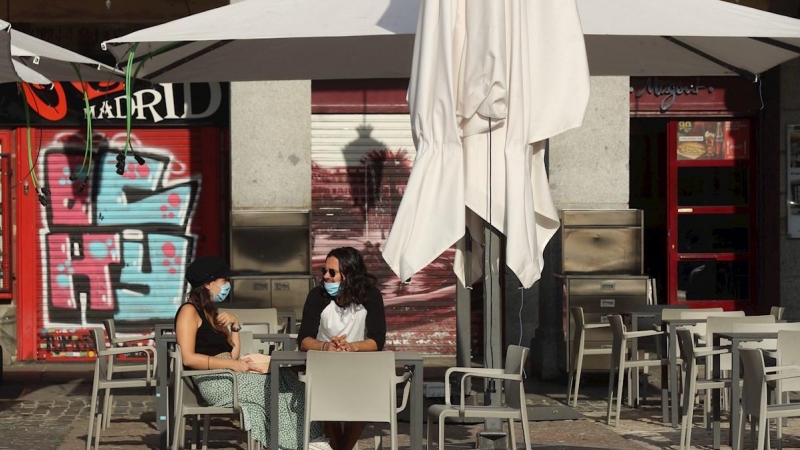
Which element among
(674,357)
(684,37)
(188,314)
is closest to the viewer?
(188,314)

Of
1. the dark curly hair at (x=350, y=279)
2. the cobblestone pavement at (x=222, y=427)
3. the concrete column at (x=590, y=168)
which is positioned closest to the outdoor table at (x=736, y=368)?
the cobblestone pavement at (x=222, y=427)

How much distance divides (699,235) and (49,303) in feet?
25.0

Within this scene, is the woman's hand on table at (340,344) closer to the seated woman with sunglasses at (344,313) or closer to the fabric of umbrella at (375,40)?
the seated woman with sunglasses at (344,313)

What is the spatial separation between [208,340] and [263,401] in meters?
0.73

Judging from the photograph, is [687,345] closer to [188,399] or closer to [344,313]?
[344,313]

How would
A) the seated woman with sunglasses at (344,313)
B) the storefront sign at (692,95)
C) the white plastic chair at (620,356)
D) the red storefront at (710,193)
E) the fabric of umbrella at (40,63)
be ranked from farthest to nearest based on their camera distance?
the red storefront at (710,193), the storefront sign at (692,95), the white plastic chair at (620,356), the fabric of umbrella at (40,63), the seated woman with sunglasses at (344,313)

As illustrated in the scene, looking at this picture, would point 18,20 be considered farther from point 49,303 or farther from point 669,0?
point 669,0

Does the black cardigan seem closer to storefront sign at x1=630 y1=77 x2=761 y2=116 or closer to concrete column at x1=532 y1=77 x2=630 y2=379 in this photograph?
concrete column at x1=532 y1=77 x2=630 y2=379

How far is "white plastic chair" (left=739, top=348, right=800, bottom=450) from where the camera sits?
8180 millimetres

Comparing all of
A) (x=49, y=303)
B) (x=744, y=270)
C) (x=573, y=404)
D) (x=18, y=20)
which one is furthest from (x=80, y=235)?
(x=744, y=270)

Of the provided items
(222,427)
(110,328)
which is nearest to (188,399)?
(222,427)

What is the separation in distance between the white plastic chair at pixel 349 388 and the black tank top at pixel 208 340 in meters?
1.50

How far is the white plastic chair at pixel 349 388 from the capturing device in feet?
25.3

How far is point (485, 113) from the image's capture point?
7.60 m
